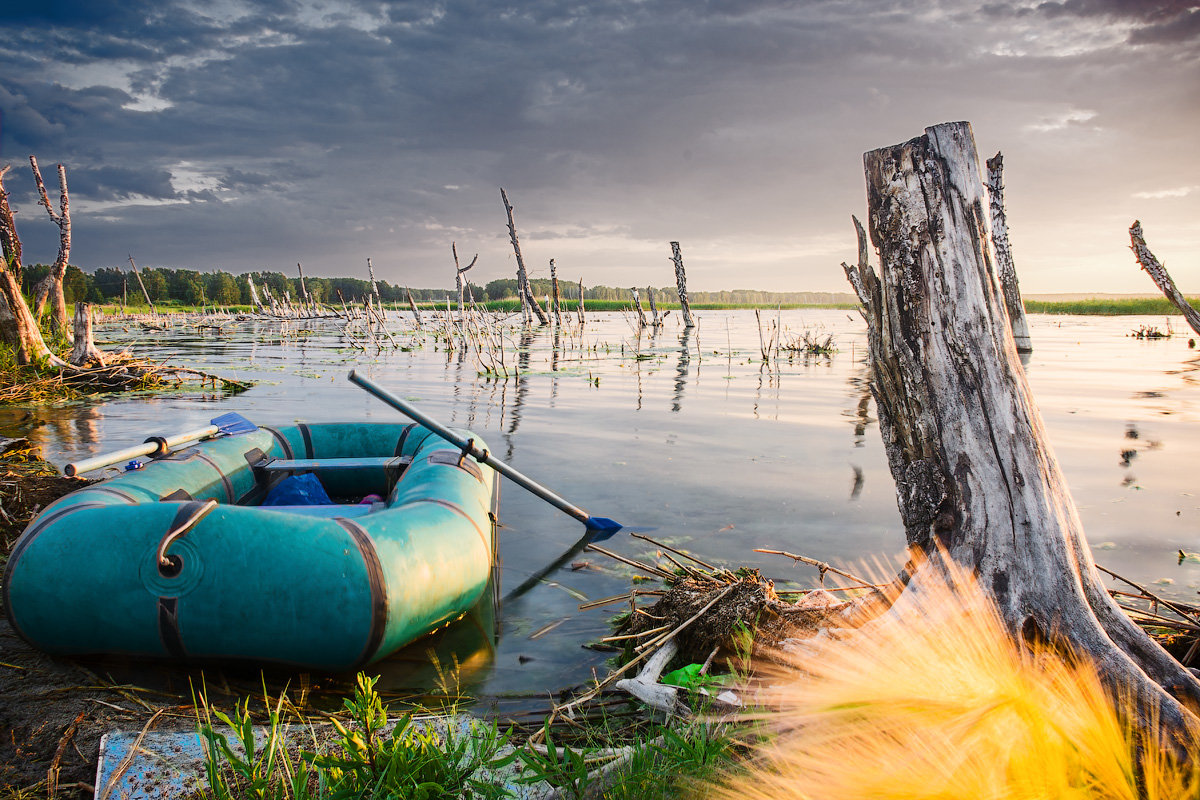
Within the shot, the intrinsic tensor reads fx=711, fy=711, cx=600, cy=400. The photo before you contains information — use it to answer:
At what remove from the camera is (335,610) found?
3.55 m

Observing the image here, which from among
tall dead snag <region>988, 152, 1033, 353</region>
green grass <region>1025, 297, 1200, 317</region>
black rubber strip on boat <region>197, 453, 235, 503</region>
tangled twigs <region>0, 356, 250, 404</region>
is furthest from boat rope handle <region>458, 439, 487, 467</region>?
green grass <region>1025, 297, 1200, 317</region>

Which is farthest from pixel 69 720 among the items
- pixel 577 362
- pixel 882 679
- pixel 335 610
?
pixel 577 362

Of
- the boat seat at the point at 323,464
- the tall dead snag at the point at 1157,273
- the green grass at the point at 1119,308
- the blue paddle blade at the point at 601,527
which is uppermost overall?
the green grass at the point at 1119,308

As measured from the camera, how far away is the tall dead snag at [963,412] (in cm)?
288

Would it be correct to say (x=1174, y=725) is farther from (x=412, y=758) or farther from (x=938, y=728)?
(x=412, y=758)

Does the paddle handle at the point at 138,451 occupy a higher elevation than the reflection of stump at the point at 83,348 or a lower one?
lower

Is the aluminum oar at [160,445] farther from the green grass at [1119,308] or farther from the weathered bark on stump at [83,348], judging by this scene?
the green grass at [1119,308]

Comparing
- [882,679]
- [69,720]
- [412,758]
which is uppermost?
[882,679]

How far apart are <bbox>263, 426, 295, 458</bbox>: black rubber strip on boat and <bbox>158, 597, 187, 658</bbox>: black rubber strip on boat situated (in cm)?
303

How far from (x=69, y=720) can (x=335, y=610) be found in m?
1.12

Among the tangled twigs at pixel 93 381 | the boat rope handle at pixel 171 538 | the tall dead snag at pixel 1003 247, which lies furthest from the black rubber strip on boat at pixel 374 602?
the tall dead snag at pixel 1003 247

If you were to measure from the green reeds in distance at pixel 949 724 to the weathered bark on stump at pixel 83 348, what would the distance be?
15064mm

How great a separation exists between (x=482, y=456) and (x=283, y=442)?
2.14 meters

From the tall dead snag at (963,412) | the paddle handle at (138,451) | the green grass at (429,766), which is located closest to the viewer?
the green grass at (429,766)
